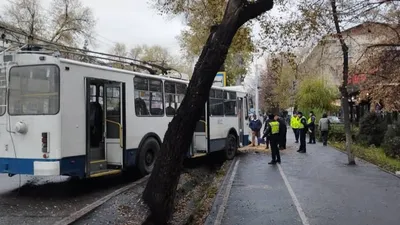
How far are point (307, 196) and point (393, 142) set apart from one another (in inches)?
391

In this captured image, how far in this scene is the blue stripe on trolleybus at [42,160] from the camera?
9188 millimetres

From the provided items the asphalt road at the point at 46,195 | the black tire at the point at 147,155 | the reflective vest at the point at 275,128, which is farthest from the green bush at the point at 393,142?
the asphalt road at the point at 46,195

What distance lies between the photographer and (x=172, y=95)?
43.8 feet

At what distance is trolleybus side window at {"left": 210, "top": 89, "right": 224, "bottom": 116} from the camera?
621 inches

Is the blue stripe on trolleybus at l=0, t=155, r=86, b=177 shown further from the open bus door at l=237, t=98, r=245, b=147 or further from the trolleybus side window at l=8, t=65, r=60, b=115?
the open bus door at l=237, t=98, r=245, b=147

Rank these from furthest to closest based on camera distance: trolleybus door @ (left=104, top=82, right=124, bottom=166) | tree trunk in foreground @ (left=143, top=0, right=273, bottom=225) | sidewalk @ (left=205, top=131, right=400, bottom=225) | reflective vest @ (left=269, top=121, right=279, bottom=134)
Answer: reflective vest @ (left=269, top=121, right=279, bottom=134)
trolleybus door @ (left=104, top=82, right=124, bottom=166)
sidewalk @ (left=205, top=131, right=400, bottom=225)
tree trunk in foreground @ (left=143, top=0, right=273, bottom=225)

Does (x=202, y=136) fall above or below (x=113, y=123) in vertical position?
below

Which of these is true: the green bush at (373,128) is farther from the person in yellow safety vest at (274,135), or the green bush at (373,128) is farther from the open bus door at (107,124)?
the open bus door at (107,124)

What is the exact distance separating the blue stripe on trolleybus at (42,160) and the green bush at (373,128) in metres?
16.8

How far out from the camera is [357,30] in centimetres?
1608

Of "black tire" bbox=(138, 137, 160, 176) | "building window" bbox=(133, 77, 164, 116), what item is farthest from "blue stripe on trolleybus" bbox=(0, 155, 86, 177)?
"building window" bbox=(133, 77, 164, 116)

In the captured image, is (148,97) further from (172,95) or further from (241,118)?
(241,118)

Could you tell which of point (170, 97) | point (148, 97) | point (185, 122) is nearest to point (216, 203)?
point (185, 122)

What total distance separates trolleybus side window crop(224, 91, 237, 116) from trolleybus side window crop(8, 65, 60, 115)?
866 cm
